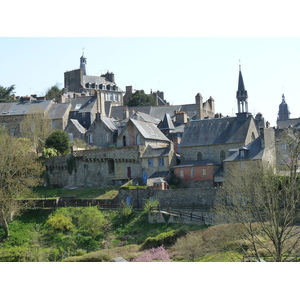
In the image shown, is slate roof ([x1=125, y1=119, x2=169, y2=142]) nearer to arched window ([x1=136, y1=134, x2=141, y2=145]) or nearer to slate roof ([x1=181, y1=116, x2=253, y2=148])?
arched window ([x1=136, y1=134, x2=141, y2=145])

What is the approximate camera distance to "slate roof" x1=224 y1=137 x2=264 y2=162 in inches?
Answer: 1606

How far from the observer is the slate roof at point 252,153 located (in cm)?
4078

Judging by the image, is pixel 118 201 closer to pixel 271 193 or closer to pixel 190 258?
pixel 190 258

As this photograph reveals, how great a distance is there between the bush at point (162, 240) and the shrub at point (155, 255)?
0.73m

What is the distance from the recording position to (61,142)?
174ft

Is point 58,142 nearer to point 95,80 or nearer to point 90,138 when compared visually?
point 90,138

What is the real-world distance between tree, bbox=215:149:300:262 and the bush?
11.2 ft

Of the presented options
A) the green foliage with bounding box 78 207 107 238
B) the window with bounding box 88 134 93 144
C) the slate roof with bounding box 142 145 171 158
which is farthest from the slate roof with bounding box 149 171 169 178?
the window with bounding box 88 134 93 144

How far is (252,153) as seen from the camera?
41281 millimetres

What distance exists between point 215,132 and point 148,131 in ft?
22.5

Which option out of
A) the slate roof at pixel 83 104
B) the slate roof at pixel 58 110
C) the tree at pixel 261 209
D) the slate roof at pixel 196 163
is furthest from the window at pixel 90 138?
the tree at pixel 261 209

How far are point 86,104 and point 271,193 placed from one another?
42.7 metres

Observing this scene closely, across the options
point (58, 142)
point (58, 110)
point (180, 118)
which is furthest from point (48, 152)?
point (180, 118)

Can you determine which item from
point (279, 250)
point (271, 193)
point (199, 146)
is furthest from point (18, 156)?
point (279, 250)
